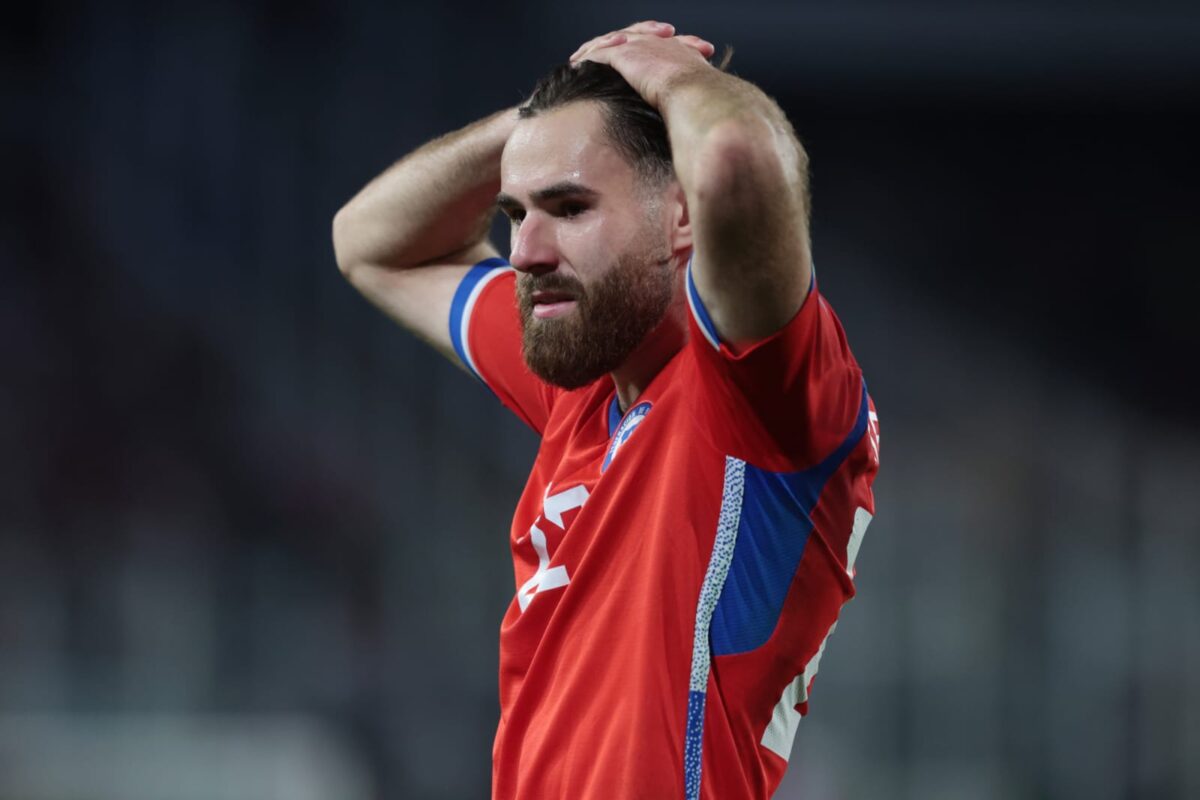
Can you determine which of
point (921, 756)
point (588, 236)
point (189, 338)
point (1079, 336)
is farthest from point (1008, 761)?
point (588, 236)

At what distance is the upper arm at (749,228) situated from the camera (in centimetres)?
150

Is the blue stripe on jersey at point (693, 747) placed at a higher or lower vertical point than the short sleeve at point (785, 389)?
lower

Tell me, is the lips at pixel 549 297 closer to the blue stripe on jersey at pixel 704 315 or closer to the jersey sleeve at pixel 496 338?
the blue stripe on jersey at pixel 704 315

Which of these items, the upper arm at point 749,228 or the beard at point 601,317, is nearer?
the upper arm at point 749,228

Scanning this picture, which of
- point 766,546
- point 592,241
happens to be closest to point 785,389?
point 766,546

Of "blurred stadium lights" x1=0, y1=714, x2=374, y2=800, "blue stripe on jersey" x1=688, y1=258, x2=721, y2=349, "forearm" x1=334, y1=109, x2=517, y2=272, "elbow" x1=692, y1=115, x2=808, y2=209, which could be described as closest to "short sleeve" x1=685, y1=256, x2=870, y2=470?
"blue stripe on jersey" x1=688, y1=258, x2=721, y2=349

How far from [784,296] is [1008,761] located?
163 inches

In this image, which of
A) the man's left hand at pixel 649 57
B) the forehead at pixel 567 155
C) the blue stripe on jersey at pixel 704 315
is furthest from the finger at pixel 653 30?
the blue stripe on jersey at pixel 704 315

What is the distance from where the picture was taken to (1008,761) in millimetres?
5168

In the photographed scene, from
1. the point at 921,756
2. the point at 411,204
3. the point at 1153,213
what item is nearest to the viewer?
the point at 411,204

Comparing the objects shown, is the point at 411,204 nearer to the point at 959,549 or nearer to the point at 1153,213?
the point at 959,549

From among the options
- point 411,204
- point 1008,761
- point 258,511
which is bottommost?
point 1008,761

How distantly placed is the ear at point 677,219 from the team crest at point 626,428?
0.73 feet

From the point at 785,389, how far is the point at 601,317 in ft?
1.11
